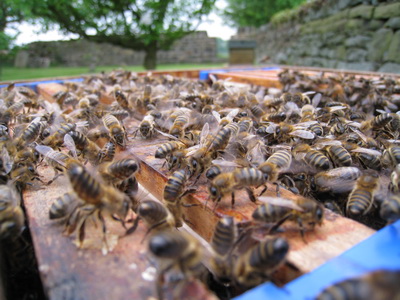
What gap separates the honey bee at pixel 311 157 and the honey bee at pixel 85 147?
6.46ft

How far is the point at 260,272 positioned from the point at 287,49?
25.6m

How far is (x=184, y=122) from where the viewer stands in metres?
3.73

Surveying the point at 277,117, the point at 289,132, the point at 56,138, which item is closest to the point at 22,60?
the point at 56,138

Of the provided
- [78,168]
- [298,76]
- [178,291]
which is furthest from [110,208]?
[298,76]

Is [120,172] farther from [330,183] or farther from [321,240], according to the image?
[330,183]

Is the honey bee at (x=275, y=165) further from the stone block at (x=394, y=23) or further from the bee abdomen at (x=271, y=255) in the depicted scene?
the stone block at (x=394, y=23)

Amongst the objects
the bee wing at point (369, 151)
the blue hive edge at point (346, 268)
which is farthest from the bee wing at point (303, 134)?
the blue hive edge at point (346, 268)

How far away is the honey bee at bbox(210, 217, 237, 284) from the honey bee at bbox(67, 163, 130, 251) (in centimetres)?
62

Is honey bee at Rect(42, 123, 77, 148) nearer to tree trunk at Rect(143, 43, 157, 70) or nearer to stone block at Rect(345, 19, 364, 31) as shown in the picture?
stone block at Rect(345, 19, 364, 31)

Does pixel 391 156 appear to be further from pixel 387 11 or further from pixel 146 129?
pixel 387 11

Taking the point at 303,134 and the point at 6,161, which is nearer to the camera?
the point at 6,161

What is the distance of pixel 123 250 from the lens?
1793mm

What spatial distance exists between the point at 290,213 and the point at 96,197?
49.4 inches

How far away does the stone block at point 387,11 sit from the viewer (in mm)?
11316
